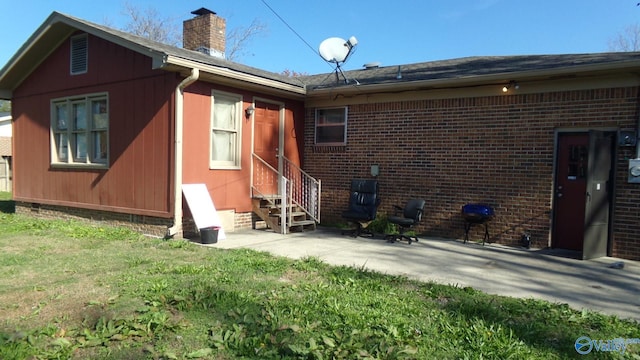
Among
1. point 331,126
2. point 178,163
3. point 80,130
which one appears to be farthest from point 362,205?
point 80,130

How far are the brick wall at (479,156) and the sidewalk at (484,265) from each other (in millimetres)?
606

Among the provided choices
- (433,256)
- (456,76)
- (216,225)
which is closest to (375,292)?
(433,256)

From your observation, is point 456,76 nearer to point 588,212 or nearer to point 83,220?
point 588,212

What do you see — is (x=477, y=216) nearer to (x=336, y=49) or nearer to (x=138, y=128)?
(x=336, y=49)

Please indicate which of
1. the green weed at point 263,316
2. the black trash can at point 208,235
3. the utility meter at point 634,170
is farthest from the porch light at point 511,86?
the black trash can at point 208,235

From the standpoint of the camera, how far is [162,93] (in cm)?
782

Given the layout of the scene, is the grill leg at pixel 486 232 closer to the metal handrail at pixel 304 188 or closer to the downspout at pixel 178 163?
the metal handrail at pixel 304 188

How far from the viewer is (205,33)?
1101 centimetres

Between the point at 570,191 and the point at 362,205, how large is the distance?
366 centimetres

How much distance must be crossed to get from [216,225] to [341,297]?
160 inches

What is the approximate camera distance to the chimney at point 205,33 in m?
11.0

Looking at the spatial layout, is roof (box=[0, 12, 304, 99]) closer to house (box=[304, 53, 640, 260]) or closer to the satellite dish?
the satellite dish

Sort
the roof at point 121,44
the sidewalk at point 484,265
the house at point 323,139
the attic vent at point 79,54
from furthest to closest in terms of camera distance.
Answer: the attic vent at point 79,54 → the roof at point 121,44 → the house at point 323,139 → the sidewalk at point 484,265

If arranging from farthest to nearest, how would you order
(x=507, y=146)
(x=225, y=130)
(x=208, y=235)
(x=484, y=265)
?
(x=225, y=130) → (x=507, y=146) → (x=208, y=235) → (x=484, y=265)
